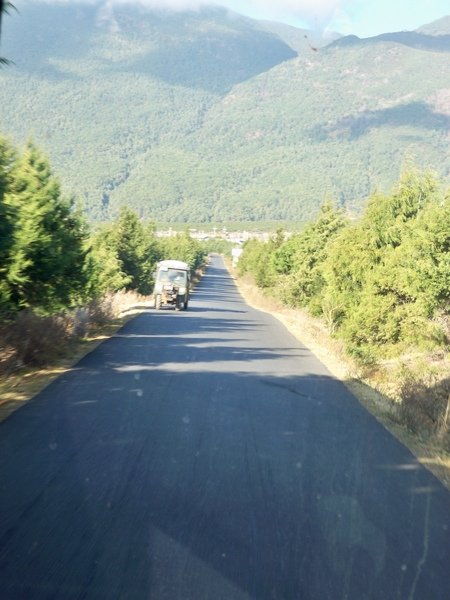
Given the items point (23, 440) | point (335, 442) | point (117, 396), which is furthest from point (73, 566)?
point (117, 396)

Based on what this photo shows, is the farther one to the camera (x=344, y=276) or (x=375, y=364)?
(x=344, y=276)

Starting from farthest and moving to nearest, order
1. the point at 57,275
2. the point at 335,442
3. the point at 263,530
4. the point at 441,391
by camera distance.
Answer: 1. the point at 57,275
2. the point at 441,391
3. the point at 335,442
4. the point at 263,530

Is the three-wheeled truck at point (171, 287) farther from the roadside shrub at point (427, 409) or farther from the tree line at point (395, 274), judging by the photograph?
the roadside shrub at point (427, 409)

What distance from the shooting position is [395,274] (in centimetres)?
2303

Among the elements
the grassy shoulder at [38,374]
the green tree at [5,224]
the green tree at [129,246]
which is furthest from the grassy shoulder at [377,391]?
the green tree at [129,246]

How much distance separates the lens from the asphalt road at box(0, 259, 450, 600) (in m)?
4.39

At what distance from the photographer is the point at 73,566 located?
4.38m

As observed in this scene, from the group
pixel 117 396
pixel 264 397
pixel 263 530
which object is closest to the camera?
pixel 263 530

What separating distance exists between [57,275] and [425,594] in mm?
13286

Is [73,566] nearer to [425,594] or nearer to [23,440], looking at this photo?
[425,594]

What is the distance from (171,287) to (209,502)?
111ft

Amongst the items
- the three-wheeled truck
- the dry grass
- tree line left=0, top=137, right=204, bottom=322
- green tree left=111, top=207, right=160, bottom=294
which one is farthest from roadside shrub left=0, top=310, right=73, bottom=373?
green tree left=111, top=207, right=160, bottom=294

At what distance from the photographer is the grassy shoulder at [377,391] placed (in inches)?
347

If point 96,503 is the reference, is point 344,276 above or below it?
below
